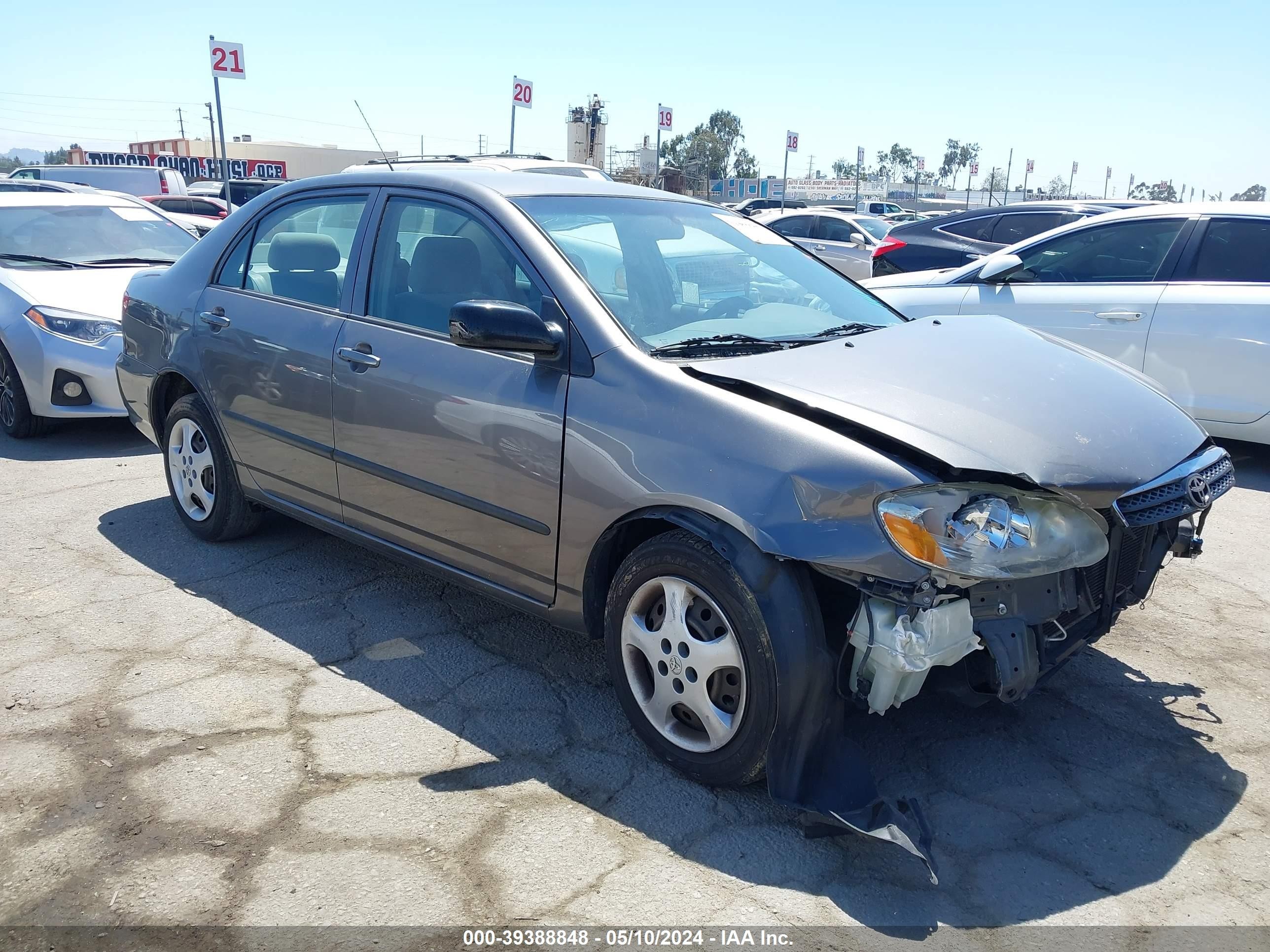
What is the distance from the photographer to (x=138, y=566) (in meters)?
4.65

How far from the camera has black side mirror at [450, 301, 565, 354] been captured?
309 cm

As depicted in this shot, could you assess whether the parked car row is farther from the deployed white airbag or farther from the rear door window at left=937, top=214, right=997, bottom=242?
the rear door window at left=937, top=214, right=997, bottom=242

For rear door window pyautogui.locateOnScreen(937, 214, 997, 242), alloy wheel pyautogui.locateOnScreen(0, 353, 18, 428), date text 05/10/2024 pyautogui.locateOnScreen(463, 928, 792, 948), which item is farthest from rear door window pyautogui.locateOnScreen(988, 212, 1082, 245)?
date text 05/10/2024 pyautogui.locateOnScreen(463, 928, 792, 948)

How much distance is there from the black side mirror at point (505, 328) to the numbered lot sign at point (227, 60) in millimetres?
11906

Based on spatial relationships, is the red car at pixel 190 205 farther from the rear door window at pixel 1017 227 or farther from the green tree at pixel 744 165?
the green tree at pixel 744 165

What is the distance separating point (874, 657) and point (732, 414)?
74cm

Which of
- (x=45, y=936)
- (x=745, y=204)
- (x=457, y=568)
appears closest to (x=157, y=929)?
(x=45, y=936)

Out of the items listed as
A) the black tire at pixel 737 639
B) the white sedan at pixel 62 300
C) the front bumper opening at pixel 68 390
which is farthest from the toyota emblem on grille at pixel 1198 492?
the front bumper opening at pixel 68 390

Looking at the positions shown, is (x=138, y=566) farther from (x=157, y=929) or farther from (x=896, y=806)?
(x=896, y=806)

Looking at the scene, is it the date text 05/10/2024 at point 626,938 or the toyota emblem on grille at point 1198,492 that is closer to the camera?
the date text 05/10/2024 at point 626,938

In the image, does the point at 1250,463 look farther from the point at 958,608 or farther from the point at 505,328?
the point at 505,328

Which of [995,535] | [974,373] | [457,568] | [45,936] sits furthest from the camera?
[457,568]

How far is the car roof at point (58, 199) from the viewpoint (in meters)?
7.69

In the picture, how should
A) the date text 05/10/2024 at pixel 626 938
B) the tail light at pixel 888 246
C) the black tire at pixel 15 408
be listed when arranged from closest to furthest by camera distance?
1. the date text 05/10/2024 at pixel 626 938
2. the black tire at pixel 15 408
3. the tail light at pixel 888 246
